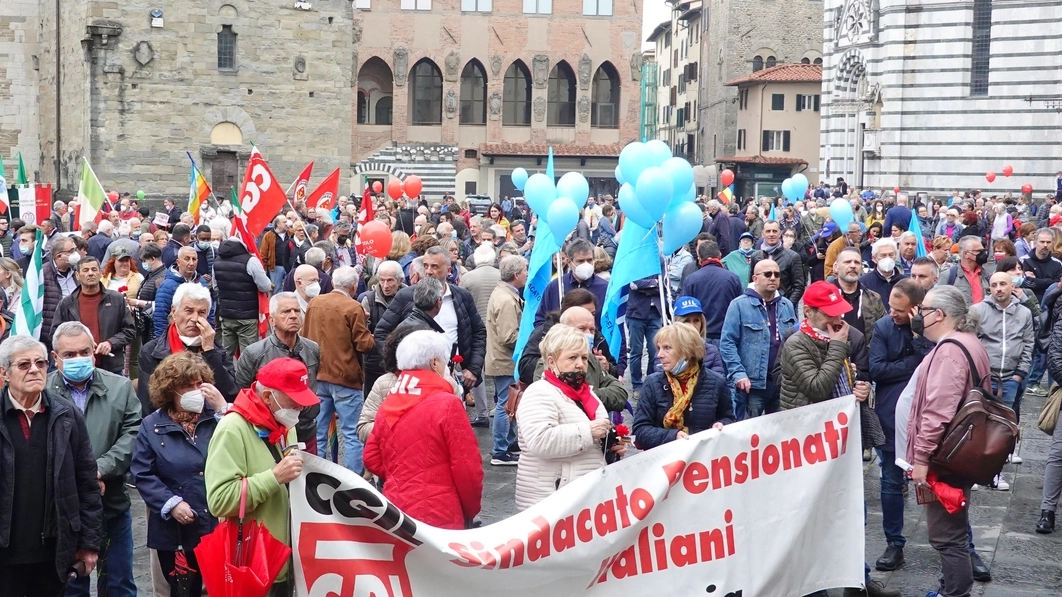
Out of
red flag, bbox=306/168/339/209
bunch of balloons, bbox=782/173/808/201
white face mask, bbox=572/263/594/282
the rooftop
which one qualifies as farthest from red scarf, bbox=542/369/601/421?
the rooftop

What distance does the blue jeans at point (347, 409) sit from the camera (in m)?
8.68

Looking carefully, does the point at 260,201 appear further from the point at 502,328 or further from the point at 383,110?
the point at 383,110

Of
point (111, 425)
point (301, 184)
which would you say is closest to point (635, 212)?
point (111, 425)

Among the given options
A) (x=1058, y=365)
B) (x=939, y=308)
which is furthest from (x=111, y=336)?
(x=1058, y=365)

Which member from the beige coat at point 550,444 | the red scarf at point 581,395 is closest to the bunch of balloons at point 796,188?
the red scarf at point 581,395

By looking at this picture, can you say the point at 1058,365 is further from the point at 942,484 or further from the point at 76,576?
the point at 76,576

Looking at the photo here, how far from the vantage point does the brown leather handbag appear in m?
6.17

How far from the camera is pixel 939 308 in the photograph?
652 centimetres

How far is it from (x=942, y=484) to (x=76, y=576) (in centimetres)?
→ 403

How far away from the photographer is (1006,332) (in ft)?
30.0

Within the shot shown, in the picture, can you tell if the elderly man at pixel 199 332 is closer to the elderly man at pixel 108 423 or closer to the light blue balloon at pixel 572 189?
the elderly man at pixel 108 423

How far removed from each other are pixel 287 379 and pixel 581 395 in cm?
149

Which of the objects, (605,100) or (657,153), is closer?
(657,153)

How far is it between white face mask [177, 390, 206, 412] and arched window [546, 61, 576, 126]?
50.9 meters
